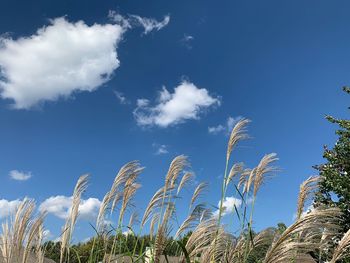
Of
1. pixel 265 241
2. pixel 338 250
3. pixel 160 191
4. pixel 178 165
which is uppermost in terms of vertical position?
pixel 178 165

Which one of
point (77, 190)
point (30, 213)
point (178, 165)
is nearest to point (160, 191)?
point (178, 165)

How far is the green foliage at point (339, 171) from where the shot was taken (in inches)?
799

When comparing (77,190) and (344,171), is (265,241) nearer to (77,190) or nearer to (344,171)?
(77,190)

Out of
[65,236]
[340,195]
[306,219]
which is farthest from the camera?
[340,195]

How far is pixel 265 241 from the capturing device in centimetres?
495

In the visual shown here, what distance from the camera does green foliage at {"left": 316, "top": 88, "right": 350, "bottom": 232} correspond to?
66.6 feet

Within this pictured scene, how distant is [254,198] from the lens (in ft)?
19.5

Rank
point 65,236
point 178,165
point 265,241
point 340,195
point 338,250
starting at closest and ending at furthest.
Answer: point 338,250, point 265,241, point 65,236, point 178,165, point 340,195

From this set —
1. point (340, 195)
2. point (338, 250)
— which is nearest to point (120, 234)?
point (338, 250)

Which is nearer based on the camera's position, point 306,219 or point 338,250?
point 306,219

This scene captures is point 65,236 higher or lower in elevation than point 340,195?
lower

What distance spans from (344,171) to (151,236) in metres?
17.6

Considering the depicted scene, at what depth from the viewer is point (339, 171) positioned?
2139cm

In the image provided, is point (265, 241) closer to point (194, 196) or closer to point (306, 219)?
point (194, 196)
